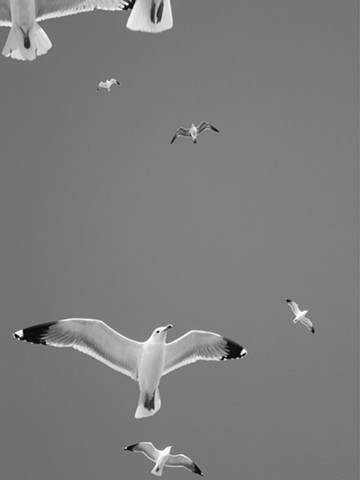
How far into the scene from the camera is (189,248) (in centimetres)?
7094

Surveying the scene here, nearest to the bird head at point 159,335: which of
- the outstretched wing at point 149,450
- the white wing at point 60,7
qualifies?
the outstretched wing at point 149,450

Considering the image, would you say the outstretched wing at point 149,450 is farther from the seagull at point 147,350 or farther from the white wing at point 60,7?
the white wing at point 60,7

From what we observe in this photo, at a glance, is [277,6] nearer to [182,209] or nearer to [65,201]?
[182,209]

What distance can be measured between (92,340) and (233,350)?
1176mm

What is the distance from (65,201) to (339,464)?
50.4 m

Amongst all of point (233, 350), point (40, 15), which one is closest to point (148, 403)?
point (233, 350)

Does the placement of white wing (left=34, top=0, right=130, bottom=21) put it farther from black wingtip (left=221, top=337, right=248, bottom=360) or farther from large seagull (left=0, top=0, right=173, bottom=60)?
black wingtip (left=221, top=337, right=248, bottom=360)

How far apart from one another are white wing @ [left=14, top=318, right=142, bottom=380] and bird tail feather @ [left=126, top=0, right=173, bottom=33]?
7.79 feet

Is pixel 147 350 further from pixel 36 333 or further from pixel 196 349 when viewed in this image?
pixel 36 333

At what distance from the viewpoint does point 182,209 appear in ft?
291

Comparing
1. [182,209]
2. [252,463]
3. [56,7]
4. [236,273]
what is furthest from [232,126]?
[56,7]

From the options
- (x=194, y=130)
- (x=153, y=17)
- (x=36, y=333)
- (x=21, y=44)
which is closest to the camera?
(x=153, y=17)

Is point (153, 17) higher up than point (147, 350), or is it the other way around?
point (153, 17)

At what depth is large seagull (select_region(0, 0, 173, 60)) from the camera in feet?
28.9
